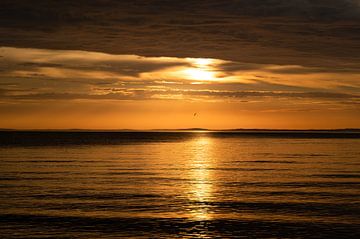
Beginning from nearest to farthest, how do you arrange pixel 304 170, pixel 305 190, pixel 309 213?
pixel 309 213, pixel 305 190, pixel 304 170

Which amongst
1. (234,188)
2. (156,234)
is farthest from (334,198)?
(156,234)

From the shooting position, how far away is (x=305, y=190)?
47750mm

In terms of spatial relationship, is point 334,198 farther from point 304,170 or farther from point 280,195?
point 304,170

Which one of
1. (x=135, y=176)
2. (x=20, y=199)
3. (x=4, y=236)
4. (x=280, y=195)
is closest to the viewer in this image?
(x=4, y=236)

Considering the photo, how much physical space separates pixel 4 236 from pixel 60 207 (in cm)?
865

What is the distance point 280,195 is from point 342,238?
14.9 meters

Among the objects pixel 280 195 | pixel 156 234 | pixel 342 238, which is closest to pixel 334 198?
pixel 280 195

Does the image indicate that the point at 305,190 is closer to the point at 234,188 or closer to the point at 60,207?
the point at 234,188

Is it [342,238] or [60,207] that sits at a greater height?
[60,207]

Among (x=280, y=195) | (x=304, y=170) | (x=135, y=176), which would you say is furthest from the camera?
(x=304, y=170)

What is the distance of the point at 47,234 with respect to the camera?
100 ft

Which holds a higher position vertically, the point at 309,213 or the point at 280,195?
the point at 280,195

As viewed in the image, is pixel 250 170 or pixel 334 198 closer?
pixel 334 198

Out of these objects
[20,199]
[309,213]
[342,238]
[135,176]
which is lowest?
[342,238]
